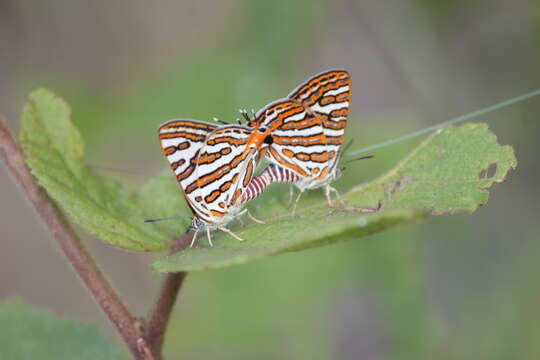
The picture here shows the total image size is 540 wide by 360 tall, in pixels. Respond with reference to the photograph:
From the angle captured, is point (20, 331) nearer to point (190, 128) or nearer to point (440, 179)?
point (190, 128)

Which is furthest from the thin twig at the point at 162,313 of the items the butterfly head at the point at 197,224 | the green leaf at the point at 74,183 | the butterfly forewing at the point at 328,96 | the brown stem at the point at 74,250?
the butterfly forewing at the point at 328,96

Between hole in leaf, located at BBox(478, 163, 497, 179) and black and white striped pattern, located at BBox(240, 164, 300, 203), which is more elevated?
black and white striped pattern, located at BBox(240, 164, 300, 203)

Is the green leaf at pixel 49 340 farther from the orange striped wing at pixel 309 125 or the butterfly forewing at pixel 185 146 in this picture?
the orange striped wing at pixel 309 125

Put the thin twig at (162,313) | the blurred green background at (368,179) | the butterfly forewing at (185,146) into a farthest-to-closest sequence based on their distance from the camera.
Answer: the blurred green background at (368,179) < the butterfly forewing at (185,146) < the thin twig at (162,313)

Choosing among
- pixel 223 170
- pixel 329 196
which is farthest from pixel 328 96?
pixel 223 170

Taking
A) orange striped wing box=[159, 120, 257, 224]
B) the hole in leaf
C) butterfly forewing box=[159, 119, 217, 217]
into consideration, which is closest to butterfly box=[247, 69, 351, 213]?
orange striped wing box=[159, 120, 257, 224]

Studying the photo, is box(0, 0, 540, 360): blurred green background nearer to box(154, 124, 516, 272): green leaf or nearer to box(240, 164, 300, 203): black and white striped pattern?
box(240, 164, 300, 203): black and white striped pattern
